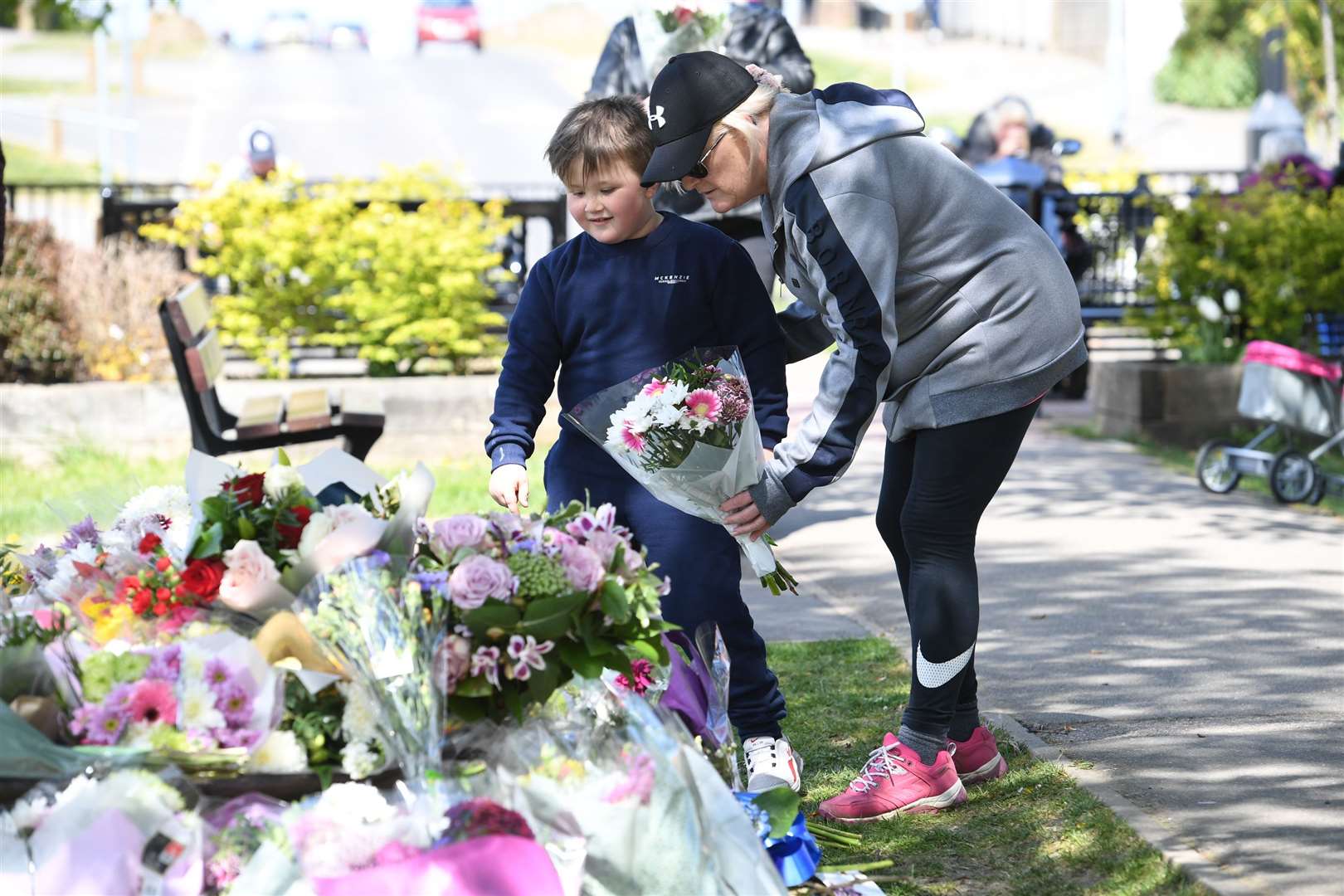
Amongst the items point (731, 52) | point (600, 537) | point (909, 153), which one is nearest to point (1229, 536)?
point (731, 52)

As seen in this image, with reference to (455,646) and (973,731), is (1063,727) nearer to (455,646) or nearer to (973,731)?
(973,731)

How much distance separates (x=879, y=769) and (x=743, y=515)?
784mm

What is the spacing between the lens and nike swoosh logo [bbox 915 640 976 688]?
13.2 feet

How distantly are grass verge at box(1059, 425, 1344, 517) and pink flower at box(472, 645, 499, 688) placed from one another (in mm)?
6496

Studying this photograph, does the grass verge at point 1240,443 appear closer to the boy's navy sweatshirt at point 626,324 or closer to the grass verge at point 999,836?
the grass verge at point 999,836

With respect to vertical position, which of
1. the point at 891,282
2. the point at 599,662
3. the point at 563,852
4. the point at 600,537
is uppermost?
the point at 891,282

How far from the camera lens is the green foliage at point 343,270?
1013 centimetres

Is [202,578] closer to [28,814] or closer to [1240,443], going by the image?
[28,814]

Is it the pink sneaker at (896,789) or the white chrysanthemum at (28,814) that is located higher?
the white chrysanthemum at (28,814)

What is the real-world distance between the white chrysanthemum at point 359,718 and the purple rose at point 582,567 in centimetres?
42

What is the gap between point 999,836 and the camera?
392 cm

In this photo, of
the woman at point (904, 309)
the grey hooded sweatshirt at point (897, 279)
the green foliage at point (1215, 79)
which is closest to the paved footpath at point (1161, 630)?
the woman at point (904, 309)

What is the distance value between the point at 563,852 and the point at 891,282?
1443 mm

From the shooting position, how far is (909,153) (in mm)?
3756
